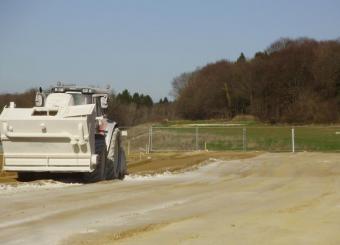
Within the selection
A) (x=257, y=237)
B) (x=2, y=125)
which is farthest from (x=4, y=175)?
(x=257, y=237)

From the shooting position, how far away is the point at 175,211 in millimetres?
11422

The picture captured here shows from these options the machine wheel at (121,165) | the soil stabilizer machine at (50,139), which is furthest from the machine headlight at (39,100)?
the machine wheel at (121,165)

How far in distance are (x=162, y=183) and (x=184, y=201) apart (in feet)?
14.1

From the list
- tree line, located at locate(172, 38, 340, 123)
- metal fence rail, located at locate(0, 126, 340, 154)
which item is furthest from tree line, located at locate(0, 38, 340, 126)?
metal fence rail, located at locate(0, 126, 340, 154)

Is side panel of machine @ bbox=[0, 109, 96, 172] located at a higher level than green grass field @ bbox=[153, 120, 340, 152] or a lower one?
higher

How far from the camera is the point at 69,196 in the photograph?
1355 cm

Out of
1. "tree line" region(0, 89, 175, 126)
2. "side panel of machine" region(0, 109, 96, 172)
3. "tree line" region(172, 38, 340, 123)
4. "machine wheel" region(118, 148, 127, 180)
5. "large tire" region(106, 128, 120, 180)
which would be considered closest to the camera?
"side panel of machine" region(0, 109, 96, 172)

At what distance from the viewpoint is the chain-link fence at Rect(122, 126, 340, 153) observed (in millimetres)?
39466

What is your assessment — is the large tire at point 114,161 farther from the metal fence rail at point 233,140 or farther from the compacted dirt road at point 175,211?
the metal fence rail at point 233,140

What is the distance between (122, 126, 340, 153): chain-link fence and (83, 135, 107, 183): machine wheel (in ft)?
65.9

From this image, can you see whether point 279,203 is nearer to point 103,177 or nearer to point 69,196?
point 69,196

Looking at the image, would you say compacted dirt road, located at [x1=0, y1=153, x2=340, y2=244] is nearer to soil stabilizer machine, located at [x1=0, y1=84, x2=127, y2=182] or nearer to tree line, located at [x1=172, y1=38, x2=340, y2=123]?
soil stabilizer machine, located at [x1=0, y1=84, x2=127, y2=182]

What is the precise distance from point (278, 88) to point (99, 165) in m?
81.1

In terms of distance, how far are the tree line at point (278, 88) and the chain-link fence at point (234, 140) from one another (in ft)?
130
